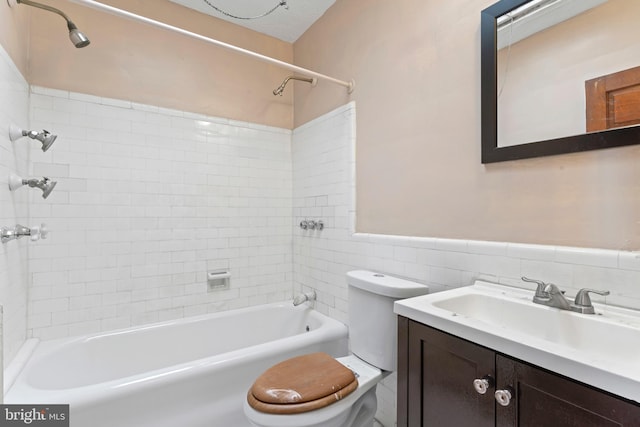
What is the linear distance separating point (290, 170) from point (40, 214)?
172 centimetres

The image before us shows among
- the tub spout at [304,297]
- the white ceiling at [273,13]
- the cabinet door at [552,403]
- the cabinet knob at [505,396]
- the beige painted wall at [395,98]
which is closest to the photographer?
the cabinet door at [552,403]

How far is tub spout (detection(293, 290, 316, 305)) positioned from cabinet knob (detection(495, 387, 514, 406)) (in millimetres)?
1677

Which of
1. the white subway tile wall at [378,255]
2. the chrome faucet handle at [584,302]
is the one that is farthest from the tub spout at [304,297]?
the chrome faucet handle at [584,302]

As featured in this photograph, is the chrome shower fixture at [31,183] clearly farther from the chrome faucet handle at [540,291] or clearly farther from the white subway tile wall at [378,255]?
the chrome faucet handle at [540,291]

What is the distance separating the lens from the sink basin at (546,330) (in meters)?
0.66

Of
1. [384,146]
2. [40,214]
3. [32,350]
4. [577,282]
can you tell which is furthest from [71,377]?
[577,282]

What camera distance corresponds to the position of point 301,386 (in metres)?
1.32

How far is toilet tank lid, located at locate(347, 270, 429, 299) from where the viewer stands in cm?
145

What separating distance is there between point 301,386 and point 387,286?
0.58 meters

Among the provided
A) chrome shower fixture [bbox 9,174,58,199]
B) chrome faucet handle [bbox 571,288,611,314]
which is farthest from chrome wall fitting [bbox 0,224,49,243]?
chrome faucet handle [bbox 571,288,611,314]

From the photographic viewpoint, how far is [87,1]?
4.49 ft

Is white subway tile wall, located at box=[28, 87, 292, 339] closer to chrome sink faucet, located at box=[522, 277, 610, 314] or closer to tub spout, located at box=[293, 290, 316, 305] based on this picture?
tub spout, located at box=[293, 290, 316, 305]

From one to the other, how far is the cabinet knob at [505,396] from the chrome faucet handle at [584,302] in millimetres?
401

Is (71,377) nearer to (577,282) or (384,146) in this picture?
(384,146)
